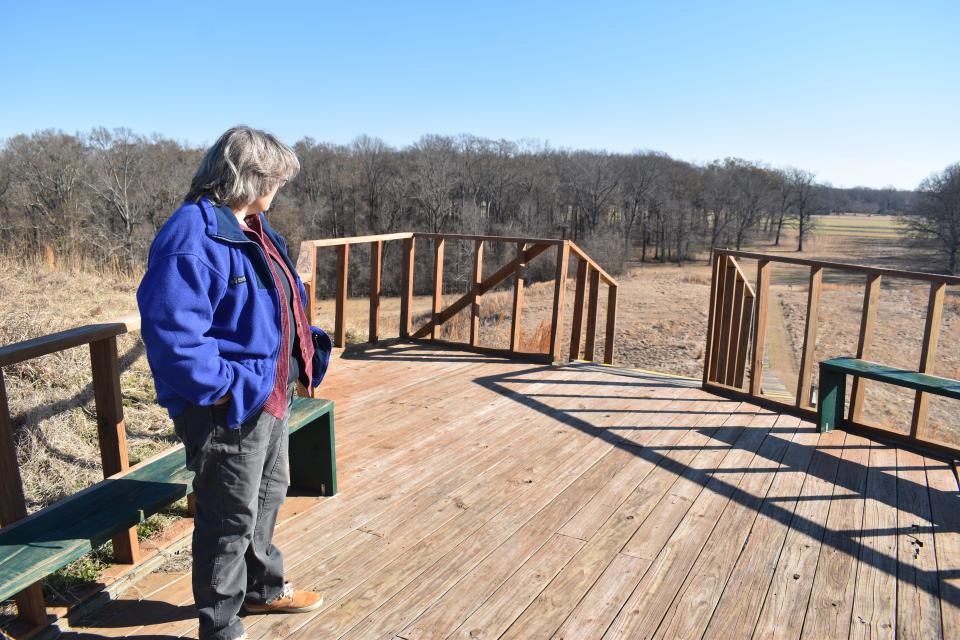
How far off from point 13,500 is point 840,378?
4233mm

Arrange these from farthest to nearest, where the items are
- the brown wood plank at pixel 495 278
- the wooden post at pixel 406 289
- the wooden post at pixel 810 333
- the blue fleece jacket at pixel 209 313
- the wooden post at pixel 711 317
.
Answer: the wooden post at pixel 406 289
the brown wood plank at pixel 495 278
the wooden post at pixel 711 317
the wooden post at pixel 810 333
the blue fleece jacket at pixel 209 313

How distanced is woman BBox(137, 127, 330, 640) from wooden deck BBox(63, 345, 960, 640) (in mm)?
466

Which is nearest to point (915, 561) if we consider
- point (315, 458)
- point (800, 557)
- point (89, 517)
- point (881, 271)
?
point (800, 557)

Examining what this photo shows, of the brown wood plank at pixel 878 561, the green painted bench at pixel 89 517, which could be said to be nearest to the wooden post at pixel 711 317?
the brown wood plank at pixel 878 561

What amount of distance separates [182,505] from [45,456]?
3.62 ft

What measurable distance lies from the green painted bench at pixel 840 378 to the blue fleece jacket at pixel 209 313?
344 centimetres

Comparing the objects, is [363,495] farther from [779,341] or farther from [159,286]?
[779,341]

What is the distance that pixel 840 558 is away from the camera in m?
2.69

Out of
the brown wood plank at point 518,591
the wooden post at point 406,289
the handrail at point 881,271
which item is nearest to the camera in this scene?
the brown wood plank at point 518,591

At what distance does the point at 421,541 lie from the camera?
273cm

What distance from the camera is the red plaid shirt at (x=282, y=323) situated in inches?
72.6

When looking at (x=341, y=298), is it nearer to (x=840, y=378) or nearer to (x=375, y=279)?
(x=375, y=279)

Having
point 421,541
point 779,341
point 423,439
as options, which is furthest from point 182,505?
point 779,341

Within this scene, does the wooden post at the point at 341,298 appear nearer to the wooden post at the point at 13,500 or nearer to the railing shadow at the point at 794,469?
the railing shadow at the point at 794,469
